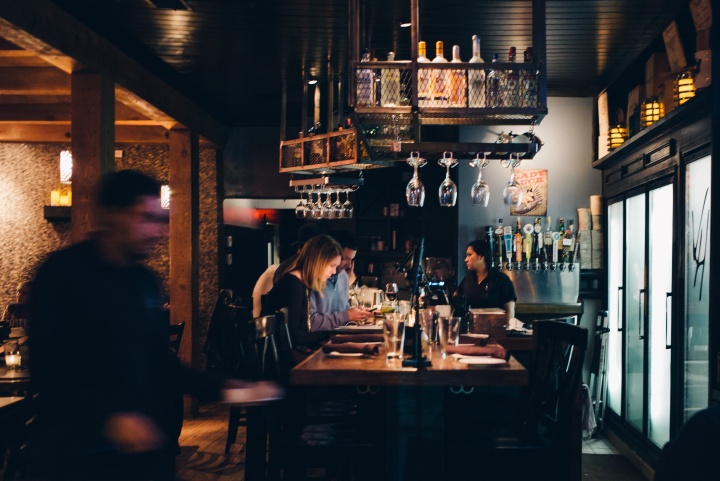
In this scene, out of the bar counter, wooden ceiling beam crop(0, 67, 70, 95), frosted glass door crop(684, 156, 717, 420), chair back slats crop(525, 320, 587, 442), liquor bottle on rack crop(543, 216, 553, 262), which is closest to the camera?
the bar counter

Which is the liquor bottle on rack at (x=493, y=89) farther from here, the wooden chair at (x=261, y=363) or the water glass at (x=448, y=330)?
the wooden chair at (x=261, y=363)

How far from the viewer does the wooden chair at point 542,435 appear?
10.1ft

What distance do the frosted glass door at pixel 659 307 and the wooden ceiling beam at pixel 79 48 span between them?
3.97 m

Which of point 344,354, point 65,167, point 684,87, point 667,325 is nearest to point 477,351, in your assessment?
point 344,354

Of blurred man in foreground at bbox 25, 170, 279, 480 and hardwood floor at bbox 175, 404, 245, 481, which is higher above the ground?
blurred man in foreground at bbox 25, 170, 279, 480

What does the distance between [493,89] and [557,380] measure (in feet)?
5.20

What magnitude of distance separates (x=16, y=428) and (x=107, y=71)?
97.0 inches

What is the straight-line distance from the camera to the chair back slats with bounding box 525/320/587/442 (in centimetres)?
315

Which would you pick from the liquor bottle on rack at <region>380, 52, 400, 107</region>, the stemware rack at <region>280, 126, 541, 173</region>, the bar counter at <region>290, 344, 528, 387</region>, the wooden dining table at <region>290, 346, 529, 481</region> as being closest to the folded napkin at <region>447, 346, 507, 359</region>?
the wooden dining table at <region>290, 346, 529, 481</region>

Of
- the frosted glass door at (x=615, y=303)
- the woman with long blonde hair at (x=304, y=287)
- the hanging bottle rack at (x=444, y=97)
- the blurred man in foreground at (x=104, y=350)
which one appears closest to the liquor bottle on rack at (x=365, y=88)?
the hanging bottle rack at (x=444, y=97)

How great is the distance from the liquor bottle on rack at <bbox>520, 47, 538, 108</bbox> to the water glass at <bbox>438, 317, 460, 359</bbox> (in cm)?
128

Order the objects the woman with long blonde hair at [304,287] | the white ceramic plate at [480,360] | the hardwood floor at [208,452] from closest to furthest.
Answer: the white ceramic plate at [480,360], the woman with long blonde hair at [304,287], the hardwood floor at [208,452]

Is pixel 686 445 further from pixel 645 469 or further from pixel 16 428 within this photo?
pixel 645 469

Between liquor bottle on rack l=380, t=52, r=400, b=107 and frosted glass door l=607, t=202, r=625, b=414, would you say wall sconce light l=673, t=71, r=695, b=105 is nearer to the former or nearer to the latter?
liquor bottle on rack l=380, t=52, r=400, b=107
